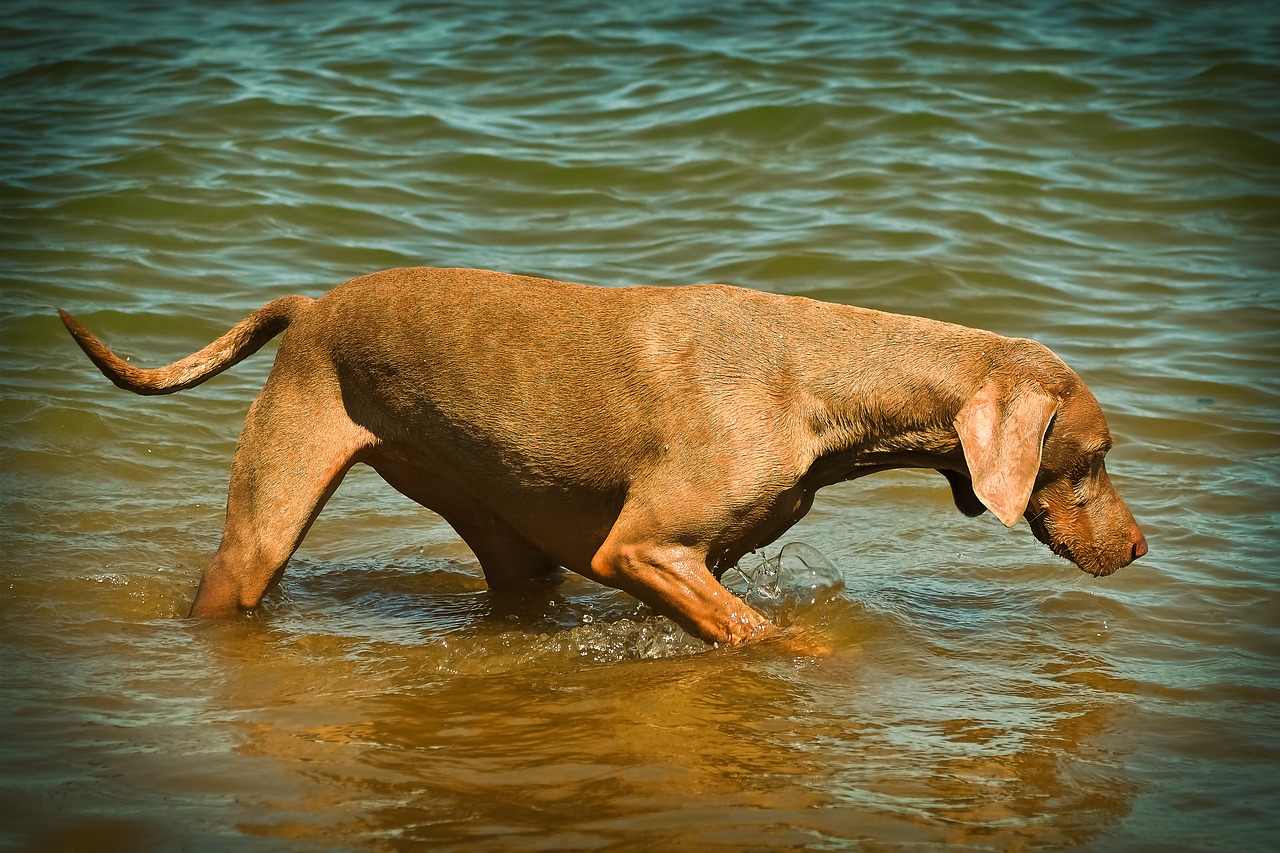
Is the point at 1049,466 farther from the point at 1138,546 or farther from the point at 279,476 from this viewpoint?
the point at 279,476

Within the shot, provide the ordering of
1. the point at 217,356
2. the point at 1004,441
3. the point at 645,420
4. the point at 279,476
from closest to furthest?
the point at 1004,441 < the point at 645,420 < the point at 279,476 < the point at 217,356

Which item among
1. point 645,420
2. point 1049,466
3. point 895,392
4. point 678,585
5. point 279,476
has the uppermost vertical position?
point 895,392

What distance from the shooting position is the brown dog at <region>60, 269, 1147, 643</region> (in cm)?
526

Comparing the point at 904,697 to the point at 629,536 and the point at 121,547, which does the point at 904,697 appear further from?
the point at 121,547

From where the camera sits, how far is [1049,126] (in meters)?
14.5

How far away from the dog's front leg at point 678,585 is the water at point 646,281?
5.9 inches

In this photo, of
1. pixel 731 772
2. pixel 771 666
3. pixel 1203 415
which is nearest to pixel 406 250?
pixel 1203 415

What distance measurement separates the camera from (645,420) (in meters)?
5.40

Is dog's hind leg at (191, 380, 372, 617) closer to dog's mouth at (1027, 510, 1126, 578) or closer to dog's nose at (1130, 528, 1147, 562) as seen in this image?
dog's mouth at (1027, 510, 1126, 578)

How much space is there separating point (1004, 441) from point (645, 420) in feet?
4.34

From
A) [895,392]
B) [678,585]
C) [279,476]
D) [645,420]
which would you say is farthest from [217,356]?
→ [895,392]

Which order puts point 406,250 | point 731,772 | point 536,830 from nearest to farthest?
point 536,830
point 731,772
point 406,250

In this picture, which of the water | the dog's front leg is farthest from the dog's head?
the dog's front leg

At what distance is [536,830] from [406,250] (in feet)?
26.4
